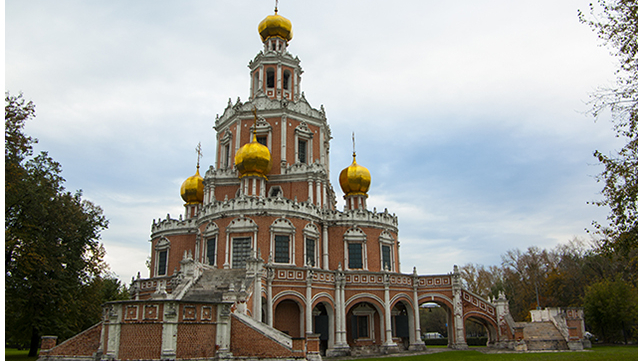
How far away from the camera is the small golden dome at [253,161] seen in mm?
33312

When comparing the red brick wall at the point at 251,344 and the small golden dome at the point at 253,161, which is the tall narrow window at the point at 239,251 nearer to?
the small golden dome at the point at 253,161

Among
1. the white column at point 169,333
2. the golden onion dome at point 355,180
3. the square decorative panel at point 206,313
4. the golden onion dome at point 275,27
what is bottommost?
the white column at point 169,333

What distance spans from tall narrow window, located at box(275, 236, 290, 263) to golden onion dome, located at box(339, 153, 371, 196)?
8240 millimetres

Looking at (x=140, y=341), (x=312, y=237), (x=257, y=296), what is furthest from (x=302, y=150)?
(x=140, y=341)

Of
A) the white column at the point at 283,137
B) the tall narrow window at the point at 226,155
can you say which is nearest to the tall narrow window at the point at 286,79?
the white column at the point at 283,137

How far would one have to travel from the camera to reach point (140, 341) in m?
17.4

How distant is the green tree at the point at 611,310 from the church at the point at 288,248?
698 cm

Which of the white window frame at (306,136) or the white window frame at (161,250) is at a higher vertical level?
the white window frame at (306,136)

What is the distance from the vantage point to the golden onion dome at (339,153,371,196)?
37.3 meters

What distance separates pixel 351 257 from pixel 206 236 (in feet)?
33.0

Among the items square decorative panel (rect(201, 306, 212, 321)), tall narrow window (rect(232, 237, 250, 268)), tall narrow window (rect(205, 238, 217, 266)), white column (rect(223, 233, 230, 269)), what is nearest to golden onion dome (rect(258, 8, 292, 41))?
tall narrow window (rect(205, 238, 217, 266))

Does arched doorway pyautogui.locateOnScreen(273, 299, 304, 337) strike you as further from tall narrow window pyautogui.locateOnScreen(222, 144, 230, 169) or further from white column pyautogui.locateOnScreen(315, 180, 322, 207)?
tall narrow window pyautogui.locateOnScreen(222, 144, 230, 169)

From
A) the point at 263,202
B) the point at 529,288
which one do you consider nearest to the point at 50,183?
the point at 263,202

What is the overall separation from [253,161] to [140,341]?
17458 millimetres
